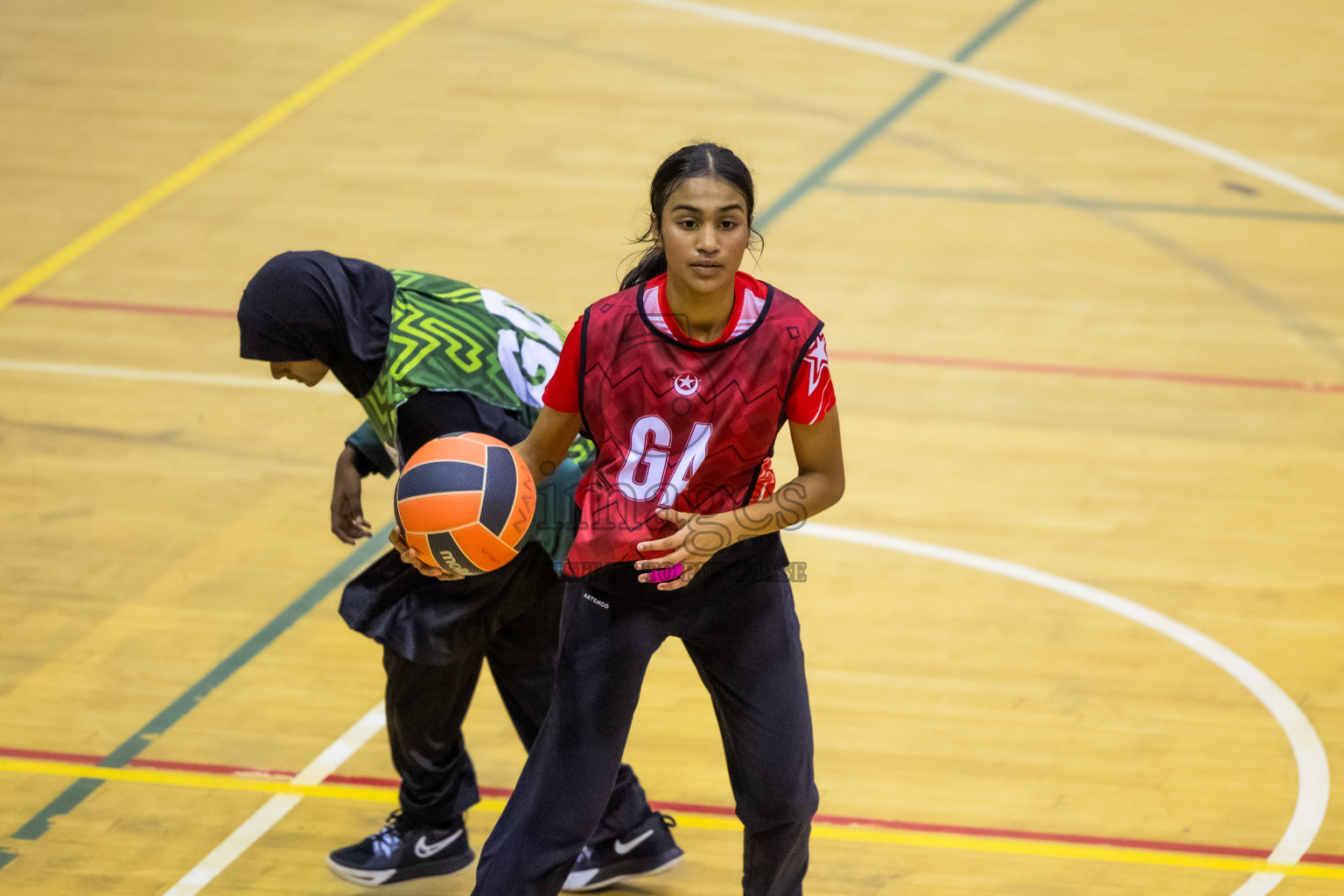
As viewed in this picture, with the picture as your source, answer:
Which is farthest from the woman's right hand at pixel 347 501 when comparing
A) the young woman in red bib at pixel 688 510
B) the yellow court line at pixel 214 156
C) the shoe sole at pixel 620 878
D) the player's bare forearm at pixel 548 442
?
the yellow court line at pixel 214 156

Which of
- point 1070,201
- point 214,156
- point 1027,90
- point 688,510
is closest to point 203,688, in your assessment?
point 688,510

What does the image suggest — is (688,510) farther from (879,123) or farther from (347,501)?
(879,123)

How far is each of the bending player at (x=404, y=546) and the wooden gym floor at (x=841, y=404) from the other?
19 cm

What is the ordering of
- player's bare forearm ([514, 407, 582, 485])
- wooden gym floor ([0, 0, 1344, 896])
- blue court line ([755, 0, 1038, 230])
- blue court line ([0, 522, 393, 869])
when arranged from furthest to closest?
blue court line ([755, 0, 1038, 230])
wooden gym floor ([0, 0, 1344, 896])
blue court line ([0, 522, 393, 869])
player's bare forearm ([514, 407, 582, 485])

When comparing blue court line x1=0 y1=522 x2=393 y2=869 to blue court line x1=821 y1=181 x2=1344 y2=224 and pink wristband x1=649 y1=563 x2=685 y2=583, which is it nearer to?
pink wristband x1=649 y1=563 x2=685 y2=583

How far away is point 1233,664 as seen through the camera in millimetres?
5371

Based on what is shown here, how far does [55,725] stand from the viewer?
16.7 feet

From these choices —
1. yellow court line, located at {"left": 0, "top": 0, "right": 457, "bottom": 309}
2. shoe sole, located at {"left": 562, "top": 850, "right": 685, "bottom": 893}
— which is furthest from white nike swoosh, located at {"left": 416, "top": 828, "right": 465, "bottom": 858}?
yellow court line, located at {"left": 0, "top": 0, "right": 457, "bottom": 309}

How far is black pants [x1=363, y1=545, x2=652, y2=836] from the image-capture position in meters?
4.11

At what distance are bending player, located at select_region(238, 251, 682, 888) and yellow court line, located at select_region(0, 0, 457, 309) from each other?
14.5ft

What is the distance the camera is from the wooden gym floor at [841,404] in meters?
4.77

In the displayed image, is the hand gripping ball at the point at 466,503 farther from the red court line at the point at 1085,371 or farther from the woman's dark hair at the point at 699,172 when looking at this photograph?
the red court line at the point at 1085,371

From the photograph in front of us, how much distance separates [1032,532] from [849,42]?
5538 millimetres

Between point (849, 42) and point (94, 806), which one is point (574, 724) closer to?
point (94, 806)
